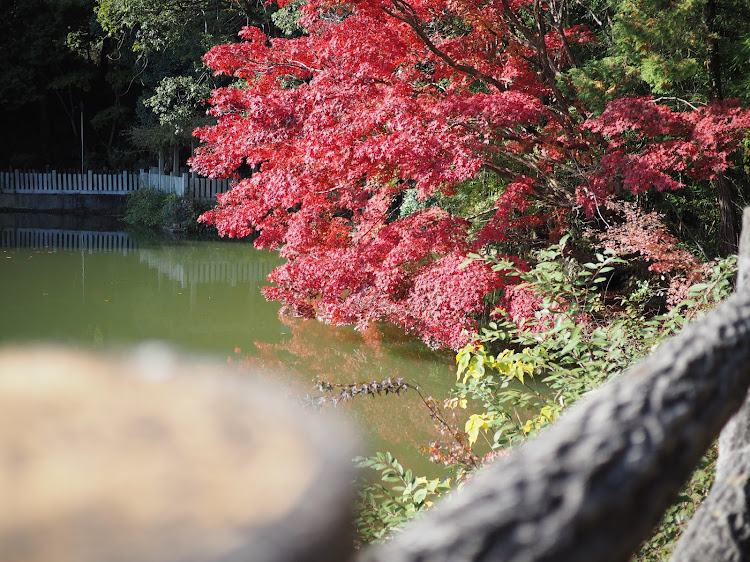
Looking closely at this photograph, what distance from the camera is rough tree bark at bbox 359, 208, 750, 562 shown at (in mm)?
667

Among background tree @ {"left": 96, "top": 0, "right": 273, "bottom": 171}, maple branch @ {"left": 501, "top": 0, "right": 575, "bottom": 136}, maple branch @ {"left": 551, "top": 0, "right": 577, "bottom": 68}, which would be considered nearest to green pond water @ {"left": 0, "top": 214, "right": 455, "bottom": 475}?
maple branch @ {"left": 501, "top": 0, "right": 575, "bottom": 136}

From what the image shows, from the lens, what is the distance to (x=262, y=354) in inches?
276

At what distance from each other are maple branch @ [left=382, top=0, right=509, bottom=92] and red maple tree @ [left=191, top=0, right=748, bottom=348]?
0.8 inches

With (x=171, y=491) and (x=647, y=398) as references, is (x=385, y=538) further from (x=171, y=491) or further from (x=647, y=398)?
(x=647, y=398)

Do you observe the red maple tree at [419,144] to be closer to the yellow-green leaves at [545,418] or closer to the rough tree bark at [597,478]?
the yellow-green leaves at [545,418]

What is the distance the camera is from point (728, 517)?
1.22 meters

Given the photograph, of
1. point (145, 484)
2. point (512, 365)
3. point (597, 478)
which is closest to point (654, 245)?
point (512, 365)

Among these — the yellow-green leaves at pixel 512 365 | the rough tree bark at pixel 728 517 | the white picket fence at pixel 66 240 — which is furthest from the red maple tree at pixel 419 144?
the white picket fence at pixel 66 240

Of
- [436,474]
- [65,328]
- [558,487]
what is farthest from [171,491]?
[65,328]

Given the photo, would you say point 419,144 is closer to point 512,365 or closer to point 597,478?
point 512,365

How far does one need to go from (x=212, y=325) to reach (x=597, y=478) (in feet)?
25.0

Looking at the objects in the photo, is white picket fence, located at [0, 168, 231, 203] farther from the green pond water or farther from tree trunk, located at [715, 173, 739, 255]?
tree trunk, located at [715, 173, 739, 255]

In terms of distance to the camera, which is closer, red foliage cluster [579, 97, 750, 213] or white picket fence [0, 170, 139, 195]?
red foliage cluster [579, 97, 750, 213]

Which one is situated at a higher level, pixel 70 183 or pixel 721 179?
pixel 721 179
